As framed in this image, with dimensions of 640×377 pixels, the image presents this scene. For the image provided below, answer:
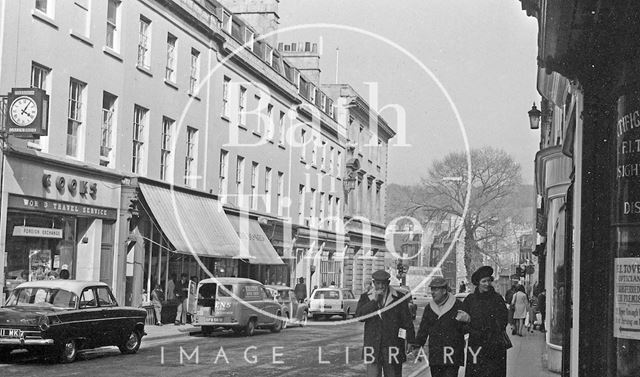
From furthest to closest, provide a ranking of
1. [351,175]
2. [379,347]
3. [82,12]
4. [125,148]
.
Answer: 1. [351,175]
2. [125,148]
3. [82,12]
4. [379,347]

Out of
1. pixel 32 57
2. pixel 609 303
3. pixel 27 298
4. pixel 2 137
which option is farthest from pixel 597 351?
pixel 32 57

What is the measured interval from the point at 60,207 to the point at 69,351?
8378 millimetres

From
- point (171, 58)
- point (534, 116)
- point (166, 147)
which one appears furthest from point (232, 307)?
point (171, 58)

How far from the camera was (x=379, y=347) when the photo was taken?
10.5 metres

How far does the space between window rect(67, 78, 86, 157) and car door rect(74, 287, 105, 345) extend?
824 cm

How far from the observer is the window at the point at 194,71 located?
107ft

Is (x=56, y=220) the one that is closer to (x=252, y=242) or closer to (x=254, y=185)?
(x=252, y=242)

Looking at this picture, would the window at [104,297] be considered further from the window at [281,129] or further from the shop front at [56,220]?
the window at [281,129]

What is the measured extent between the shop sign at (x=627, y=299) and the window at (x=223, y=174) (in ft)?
92.7

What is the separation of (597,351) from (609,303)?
2.59 ft

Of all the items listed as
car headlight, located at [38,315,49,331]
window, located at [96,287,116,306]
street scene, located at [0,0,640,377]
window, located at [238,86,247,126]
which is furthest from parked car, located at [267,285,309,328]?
car headlight, located at [38,315,49,331]

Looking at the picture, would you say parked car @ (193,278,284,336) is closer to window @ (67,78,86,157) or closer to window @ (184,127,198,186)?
window @ (67,78,86,157)

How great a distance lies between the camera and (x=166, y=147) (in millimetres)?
30469

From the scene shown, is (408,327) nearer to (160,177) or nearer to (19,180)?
(19,180)
